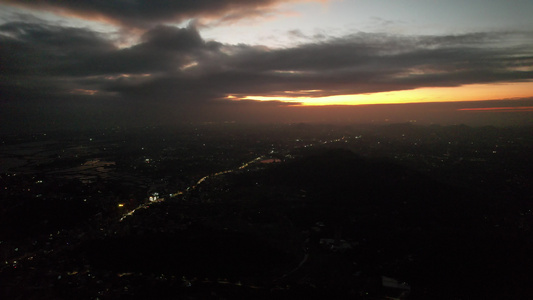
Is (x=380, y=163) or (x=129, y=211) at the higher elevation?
(x=380, y=163)

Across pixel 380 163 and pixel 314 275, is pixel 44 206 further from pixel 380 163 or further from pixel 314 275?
pixel 380 163

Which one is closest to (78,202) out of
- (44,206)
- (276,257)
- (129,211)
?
(44,206)

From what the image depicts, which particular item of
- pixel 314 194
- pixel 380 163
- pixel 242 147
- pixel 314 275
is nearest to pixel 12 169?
pixel 242 147

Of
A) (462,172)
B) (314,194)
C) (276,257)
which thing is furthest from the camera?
(462,172)

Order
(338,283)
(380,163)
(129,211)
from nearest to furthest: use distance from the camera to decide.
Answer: (338,283) → (129,211) → (380,163)

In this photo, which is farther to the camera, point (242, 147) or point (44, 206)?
point (242, 147)

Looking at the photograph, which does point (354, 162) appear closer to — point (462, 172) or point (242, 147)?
point (462, 172)
